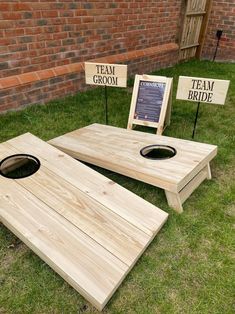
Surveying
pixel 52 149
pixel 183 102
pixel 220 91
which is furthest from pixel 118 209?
pixel 183 102

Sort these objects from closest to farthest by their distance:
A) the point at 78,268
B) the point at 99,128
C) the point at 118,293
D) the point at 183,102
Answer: the point at 78,268 → the point at 118,293 → the point at 99,128 → the point at 183,102

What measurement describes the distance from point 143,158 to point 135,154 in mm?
101

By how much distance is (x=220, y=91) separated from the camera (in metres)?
2.72

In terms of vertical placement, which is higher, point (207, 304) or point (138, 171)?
point (138, 171)

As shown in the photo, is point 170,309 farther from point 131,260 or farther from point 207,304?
point 131,260

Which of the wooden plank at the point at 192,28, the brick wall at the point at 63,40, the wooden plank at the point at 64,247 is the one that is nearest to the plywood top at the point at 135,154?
the wooden plank at the point at 64,247

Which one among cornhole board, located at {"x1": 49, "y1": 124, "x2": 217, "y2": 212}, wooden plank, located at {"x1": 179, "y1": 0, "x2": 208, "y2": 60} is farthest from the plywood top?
wooden plank, located at {"x1": 179, "y1": 0, "x2": 208, "y2": 60}

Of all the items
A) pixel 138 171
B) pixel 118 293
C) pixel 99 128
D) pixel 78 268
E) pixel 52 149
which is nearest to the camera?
pixel 78 268

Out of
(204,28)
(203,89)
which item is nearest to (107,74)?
(203,89)

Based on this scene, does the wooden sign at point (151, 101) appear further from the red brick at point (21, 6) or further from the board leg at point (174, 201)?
the red brick at point (21, 6)

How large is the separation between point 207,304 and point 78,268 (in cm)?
78

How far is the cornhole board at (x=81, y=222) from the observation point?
1571mm

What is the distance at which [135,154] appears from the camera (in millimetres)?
2500

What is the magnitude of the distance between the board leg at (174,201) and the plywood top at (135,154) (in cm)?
10
